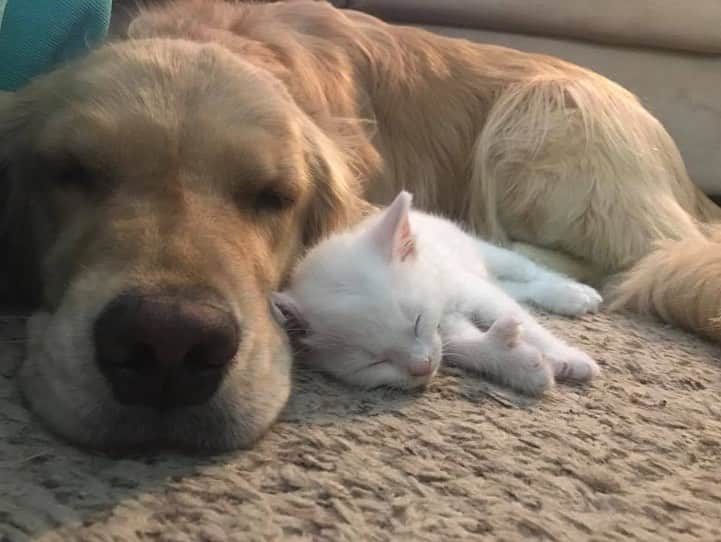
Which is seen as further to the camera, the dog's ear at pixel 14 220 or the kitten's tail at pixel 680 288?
the kitten's tail at pixel 680 288

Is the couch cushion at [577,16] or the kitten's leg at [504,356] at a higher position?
the couch cushion at [577,16]

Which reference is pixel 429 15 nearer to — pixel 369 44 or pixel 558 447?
pixel 369 44

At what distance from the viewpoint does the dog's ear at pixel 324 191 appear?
63.1 inches

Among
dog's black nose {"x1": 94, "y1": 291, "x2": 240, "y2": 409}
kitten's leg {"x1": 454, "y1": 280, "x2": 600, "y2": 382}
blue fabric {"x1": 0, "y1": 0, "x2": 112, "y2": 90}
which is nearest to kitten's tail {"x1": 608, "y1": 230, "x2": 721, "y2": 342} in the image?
kitten's leg {"x1": 454, "y1": 280, "x2": 600, "y2": 382}

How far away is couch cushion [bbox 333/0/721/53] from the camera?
3084 millimetres

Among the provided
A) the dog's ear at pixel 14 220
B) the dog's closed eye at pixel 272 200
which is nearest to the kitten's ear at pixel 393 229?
the dog's closed eye at pixel 272 200

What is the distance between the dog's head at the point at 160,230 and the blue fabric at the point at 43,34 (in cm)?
14

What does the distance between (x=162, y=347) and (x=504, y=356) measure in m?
0.59

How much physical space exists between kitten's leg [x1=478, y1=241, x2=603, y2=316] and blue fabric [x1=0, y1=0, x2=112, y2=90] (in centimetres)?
91

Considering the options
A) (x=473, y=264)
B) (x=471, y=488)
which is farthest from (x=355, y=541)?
(x=473, y=264)

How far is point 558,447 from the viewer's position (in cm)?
115

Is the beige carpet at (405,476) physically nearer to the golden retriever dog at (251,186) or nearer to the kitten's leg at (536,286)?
the golden retriever dog at (251,186)

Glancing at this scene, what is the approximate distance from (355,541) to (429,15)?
2.53 metres

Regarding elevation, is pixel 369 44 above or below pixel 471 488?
above
